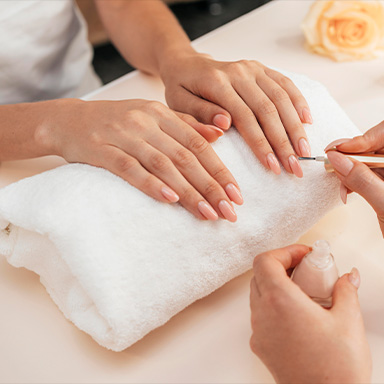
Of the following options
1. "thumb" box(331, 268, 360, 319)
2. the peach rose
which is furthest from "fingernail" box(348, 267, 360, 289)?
the peach rose

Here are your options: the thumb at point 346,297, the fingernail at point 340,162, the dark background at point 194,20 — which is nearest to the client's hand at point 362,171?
the fingernail at point 340,162

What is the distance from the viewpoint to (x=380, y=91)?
873 mm

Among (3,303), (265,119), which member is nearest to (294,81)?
(265,119)

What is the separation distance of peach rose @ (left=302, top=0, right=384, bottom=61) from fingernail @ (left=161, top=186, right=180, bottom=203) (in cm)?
54

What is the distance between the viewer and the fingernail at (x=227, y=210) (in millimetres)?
577

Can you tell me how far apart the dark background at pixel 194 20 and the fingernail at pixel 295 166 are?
150cm

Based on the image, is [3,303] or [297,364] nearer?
[297,364]

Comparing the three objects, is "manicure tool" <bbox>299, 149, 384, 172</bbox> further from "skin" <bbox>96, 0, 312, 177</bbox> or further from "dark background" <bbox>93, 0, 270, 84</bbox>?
"dark background" <bbox>93, 0, 270, 84</bbox>

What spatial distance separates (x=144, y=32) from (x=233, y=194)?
499 millimetres

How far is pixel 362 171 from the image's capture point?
58 cm

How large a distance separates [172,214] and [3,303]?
0.86 ft

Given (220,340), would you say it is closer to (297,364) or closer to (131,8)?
(297,364)

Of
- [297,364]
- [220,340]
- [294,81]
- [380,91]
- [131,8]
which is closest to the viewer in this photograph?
[297,364]

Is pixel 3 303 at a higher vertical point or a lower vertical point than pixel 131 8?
lower
